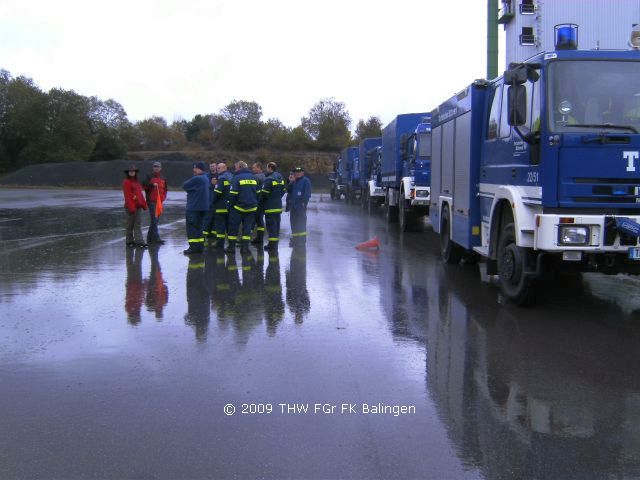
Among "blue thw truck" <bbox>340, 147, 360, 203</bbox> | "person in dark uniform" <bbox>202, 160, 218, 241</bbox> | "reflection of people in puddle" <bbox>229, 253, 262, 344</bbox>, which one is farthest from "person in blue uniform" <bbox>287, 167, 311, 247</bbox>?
"blue thw truck" <bbox>340, 147, 360, 203</bbox>

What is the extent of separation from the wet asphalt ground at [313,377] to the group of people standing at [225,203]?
2545mm

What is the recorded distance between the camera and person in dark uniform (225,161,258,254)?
1262 centimetres

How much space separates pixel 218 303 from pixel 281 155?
80.1 metres

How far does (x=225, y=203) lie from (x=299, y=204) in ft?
6.17

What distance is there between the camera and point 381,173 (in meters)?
24.7

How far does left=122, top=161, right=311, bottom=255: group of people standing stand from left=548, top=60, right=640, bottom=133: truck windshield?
6.67 meters

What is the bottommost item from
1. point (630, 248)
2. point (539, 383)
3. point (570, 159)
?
point (539, 383)

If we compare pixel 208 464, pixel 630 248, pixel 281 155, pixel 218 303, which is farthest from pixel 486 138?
pixel 281 155

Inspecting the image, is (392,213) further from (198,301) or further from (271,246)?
(198,301)

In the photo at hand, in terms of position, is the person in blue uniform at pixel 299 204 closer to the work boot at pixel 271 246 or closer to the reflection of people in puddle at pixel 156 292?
the work boot at pixel 271 246

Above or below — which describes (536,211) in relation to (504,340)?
above

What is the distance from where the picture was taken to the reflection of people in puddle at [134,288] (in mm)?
7662

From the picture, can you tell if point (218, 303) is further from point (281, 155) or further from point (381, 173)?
point (281, 155)

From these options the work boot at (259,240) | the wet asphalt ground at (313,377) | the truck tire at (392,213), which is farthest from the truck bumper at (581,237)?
the truck tire at (392,213)
